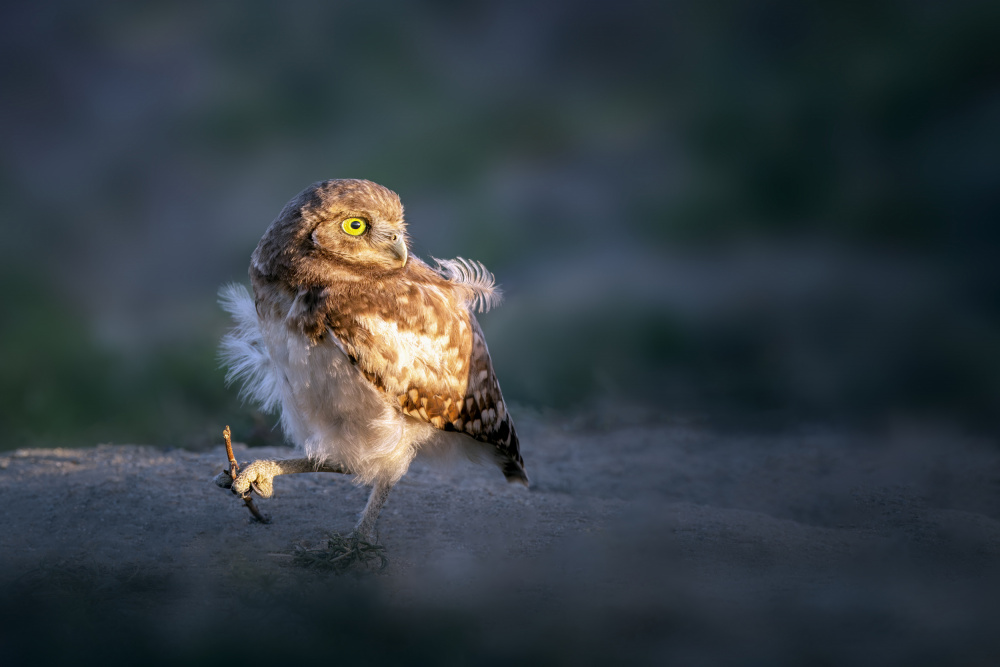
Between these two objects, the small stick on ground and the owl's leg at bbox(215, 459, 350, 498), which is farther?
the owl's leg at bbox(215, 459, 350, 498)

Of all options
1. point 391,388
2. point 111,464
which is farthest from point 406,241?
point 111,464

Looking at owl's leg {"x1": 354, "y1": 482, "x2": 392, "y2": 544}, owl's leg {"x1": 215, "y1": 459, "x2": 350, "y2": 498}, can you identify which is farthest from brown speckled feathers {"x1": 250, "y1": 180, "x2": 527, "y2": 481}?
owl's leg {"x1": 215, "y1": 459, "x2": 350, "y2": 498}

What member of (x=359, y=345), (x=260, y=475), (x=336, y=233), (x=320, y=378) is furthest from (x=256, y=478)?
(x=336, y=233)

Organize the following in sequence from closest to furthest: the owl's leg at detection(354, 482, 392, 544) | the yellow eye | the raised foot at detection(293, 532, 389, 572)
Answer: the yellow eye < the raised foot at detection(293, 532, 389, 572) < the owl's leg at detection(354, 482, 392, 544)

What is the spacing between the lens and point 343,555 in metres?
3.88

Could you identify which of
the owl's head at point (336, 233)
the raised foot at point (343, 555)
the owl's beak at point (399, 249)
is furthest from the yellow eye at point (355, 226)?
the raised foot at point (343, 555)

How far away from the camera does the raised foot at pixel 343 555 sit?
3850mm

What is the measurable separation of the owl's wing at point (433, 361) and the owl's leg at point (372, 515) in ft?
1.75

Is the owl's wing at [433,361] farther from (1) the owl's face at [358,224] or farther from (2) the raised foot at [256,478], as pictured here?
(2) the raised foot at [256,478]

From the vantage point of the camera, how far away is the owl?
356 cm

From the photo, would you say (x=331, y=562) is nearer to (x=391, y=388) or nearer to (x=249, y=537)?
(x=249, y=537)

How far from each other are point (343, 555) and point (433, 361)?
1093mm

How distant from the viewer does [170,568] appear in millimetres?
3678

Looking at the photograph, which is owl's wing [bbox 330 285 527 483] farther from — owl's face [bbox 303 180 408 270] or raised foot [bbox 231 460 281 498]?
raised foot [bbox 231 460 281 498]
